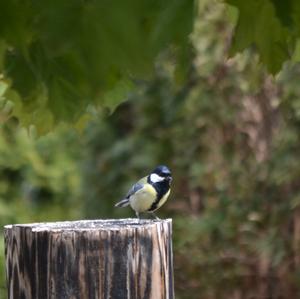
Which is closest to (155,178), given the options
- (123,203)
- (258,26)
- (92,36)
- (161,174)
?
(161,174)

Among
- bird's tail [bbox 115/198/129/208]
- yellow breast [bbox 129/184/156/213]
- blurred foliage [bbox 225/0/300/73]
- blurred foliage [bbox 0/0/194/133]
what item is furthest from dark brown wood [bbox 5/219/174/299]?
bird's tail [bbox 115/198/129/208]

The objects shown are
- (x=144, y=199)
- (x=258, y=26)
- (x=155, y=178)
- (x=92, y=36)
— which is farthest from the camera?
(x=155, y=178)

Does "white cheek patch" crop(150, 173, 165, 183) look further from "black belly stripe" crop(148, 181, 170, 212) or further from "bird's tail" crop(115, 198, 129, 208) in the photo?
"bird's tail" crop(115, 198, 129, 208)

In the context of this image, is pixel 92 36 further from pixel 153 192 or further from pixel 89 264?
pixel 153 192

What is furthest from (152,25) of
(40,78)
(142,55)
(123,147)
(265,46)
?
(123,147)

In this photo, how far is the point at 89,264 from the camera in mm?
2139

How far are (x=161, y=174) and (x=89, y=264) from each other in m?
1.97

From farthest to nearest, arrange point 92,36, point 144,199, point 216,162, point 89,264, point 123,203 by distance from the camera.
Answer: point 216,162
point 123,203
point 144,199
point 89,264
point 92,36

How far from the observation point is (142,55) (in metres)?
1.14

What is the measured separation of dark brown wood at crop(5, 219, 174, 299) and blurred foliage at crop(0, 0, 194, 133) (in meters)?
0.57

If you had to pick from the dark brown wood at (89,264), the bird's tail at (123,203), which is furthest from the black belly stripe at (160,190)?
the dark brown wood at (89,264)

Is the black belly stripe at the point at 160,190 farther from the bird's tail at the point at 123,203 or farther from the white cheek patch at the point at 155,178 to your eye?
the bird's tail at the point at 123,203

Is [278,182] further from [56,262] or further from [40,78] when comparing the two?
[40,78]

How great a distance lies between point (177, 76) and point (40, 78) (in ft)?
1.07
